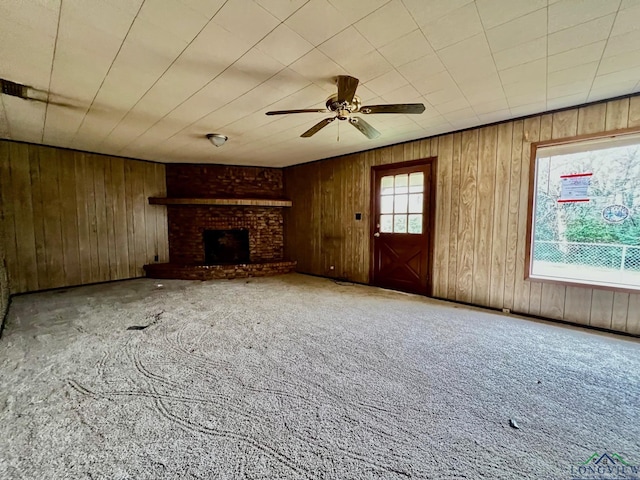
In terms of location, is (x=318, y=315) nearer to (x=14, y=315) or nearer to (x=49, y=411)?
(x=49, y=411)

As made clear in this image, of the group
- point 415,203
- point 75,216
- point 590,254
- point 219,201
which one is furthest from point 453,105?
point 75,216

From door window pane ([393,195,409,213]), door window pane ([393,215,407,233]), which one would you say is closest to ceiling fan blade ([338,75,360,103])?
door window pane ([393,195,409,213])

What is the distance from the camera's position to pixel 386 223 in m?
4.61

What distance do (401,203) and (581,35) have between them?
2.76 metres

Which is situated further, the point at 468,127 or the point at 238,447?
the point at 468,127

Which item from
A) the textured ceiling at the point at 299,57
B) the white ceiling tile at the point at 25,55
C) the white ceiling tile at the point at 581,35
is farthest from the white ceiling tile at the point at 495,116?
the white ceiling tile at the point at 25,55

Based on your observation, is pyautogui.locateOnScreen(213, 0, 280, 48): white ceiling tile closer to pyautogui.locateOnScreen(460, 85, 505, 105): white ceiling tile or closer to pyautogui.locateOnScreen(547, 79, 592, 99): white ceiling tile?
pyautogui.locateOnScreen(460, 85, 505, 105): white ceiling tile

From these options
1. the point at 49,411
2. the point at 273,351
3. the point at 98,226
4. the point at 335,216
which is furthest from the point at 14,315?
the point at 335,216

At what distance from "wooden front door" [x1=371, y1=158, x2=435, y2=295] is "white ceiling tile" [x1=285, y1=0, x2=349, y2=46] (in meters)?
2.77

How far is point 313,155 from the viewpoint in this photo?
5.18m

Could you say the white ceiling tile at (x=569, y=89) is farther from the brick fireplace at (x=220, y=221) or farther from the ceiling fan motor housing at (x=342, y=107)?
the brick fireplace at (x=220, y=221)

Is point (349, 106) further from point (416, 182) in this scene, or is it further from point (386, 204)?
point (386, 204)

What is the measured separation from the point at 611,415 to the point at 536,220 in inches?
88.6

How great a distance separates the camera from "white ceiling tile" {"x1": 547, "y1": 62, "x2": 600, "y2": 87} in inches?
85.2
